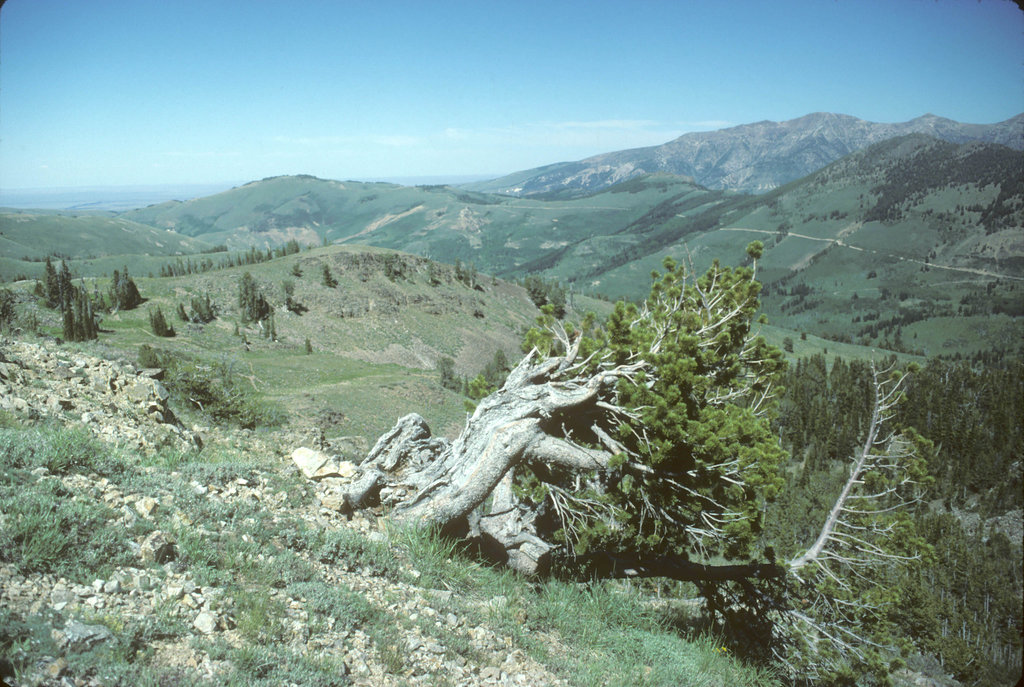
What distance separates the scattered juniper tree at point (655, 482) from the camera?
29.7ft

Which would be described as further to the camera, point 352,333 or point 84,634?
point 352,333

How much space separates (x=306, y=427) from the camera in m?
22.0

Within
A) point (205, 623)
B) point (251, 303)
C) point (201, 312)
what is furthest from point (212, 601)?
point (251, 303)

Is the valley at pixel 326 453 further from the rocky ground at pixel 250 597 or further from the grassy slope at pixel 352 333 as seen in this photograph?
the grassy slope at pixel 352 333

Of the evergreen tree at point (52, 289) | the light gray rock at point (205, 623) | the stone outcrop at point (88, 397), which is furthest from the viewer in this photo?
the evergreen tree at point (52, 289)

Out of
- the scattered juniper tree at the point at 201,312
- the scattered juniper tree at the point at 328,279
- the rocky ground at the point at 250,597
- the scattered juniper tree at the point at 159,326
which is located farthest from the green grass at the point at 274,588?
the scattered juniper tree at the point at 328,279

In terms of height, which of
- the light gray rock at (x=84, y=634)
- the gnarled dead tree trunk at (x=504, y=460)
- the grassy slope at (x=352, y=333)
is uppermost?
the light gray rock at (x=84, y=634)

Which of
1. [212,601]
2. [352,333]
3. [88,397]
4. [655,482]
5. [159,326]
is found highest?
[88,397]

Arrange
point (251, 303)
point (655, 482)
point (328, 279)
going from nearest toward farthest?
point (655, 482) → point (251, 303) → point (328, 279)

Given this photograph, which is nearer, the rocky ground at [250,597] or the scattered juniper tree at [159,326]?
the rocky ground at [250,597]

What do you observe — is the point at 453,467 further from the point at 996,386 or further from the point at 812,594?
the point at 996,386

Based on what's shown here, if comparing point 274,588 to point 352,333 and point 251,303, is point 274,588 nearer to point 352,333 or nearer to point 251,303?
point 251,303

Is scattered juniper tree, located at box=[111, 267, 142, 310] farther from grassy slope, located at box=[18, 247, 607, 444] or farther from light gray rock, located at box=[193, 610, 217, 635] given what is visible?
light gray rock, located at box=[193, 610, 217, 635]

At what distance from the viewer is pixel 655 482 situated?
31.7 ft
